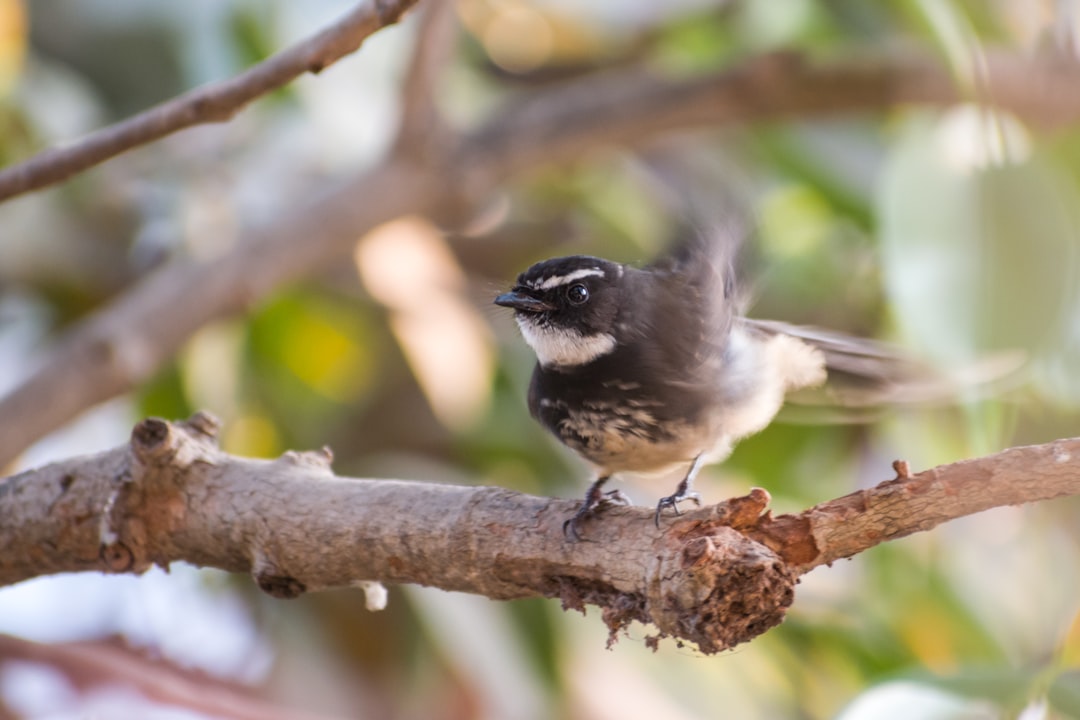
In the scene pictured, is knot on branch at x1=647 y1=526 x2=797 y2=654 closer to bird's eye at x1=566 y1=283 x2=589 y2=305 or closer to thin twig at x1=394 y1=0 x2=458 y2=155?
bird's eye at x1=566 y1=283 x2=589 y2=305

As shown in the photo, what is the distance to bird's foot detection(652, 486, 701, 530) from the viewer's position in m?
1.07

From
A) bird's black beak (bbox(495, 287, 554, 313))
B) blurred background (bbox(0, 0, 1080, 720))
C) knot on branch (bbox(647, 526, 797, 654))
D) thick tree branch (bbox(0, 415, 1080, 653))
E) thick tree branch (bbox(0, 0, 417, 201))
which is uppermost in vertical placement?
blurred background (bbox(0, 0, 1080, 720))

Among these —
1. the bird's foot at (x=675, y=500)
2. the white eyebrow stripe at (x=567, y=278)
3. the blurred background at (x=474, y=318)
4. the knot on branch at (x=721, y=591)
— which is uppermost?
the blurred background at (x=474, y=318)

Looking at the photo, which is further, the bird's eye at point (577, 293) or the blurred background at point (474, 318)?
the blurred background at point (474, 318)

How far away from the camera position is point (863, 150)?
2.81 metres

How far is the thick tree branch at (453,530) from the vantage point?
93 cm

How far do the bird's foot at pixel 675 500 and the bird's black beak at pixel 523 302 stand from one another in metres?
0.32

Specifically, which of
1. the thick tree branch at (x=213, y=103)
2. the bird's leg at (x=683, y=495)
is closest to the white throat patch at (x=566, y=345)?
the bird's leg at (x=683, y=495)

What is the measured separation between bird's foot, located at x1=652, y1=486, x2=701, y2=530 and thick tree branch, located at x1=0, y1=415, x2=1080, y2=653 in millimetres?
18

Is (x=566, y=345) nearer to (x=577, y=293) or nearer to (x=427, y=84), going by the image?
(x=577, y=293)

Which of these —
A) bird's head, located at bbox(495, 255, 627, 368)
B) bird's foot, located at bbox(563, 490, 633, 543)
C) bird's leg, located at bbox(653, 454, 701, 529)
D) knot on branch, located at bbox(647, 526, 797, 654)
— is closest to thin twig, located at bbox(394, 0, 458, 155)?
bird's head, located at bbox(495, 255, 627, 368)

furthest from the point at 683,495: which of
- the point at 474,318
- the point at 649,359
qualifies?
the point at 474,318

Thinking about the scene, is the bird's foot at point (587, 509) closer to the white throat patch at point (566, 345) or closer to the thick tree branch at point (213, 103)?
the white throat patch at point (566, 345)

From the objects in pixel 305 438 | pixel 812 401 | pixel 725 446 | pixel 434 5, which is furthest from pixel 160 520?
pixel 305 438
